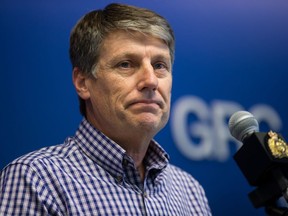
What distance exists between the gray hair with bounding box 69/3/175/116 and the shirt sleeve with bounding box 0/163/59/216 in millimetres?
363

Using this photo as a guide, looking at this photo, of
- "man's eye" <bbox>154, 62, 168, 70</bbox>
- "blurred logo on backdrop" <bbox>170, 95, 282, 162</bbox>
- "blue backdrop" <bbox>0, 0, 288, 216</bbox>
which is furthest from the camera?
"blurred logo on backdrop" <bbox>170, 95, 282, 162</bbox>

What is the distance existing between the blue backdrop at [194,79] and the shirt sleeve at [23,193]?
1.21 feet

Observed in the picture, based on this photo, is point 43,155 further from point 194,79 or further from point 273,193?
point 194,79

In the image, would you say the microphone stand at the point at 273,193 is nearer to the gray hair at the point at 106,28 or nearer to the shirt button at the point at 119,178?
the shirt button at the point at 119,178

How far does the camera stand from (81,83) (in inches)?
61.8

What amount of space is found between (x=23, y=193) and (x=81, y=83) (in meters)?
0.42

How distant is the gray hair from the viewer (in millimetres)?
1497

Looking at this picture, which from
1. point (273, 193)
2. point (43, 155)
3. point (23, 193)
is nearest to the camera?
point (273, 193)

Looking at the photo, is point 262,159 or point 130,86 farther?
point 130,86

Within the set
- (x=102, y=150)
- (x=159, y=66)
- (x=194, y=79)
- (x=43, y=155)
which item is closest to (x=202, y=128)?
(x=194, y=79)

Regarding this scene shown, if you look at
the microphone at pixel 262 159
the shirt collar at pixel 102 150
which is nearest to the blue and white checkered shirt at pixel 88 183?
the shirt collar at pixel 102 150

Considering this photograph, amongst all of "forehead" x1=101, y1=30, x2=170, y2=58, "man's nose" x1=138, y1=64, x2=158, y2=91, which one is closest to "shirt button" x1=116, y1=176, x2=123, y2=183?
"man's nose" x1=138, y1=64, x2=158, y2=91

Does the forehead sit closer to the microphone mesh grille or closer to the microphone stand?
the microphone mesh grille

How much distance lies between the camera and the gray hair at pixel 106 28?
1.50 metres
